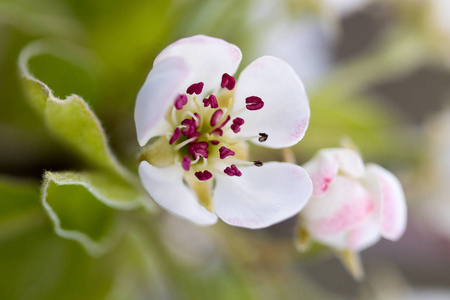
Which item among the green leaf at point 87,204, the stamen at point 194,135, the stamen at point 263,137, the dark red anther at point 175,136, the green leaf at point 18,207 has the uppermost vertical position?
the stamen at point 263,137

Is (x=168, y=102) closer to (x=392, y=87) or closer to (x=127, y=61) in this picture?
(x=127, y=61)

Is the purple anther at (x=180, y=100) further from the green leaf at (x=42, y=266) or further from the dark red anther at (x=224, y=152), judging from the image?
the green leaf at (x=42, y=266)

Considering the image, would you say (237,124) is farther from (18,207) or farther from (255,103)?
(18,207)

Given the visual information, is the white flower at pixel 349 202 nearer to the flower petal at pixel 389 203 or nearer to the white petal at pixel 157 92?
the flower petal at pixel 389 203

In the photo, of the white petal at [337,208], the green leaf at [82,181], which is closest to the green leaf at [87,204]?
the green leaf at [82,181]

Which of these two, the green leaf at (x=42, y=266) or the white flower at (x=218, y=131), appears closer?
the white flower at (x=218, y=131)

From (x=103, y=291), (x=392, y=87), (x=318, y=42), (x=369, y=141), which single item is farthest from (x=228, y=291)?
(x=392, y=87)

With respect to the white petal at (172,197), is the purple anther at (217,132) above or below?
above
